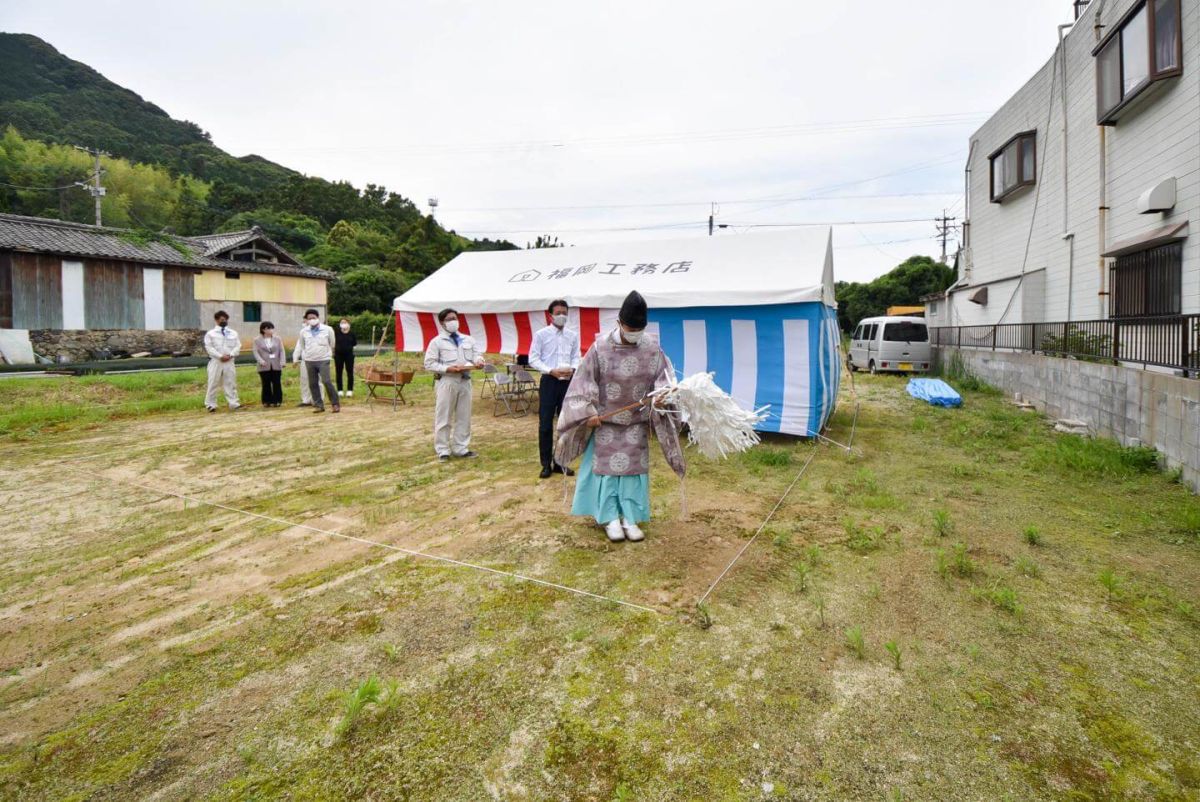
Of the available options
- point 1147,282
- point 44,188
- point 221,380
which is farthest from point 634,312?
point 44,188

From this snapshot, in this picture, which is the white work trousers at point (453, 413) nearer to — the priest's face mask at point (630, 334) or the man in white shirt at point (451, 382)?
the man in white shirt at point (451, 382)

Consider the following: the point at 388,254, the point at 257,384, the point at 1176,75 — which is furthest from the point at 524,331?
the point at 388,254

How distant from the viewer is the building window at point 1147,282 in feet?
24.3

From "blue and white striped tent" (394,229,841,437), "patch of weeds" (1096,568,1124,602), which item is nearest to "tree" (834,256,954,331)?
"blue and white striped tent" (394,229,841,437)

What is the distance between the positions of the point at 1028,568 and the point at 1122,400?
4.05 meters

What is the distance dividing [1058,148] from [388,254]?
32.5 meters

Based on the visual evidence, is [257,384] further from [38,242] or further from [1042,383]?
[1042,383]

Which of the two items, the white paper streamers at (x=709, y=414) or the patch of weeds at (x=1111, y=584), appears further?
the white paper streamers at (x=709, y=414)

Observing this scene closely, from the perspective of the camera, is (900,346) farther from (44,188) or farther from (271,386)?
(44,188)

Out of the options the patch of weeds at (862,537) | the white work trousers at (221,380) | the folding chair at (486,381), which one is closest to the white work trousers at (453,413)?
the folding chair at (486,381)

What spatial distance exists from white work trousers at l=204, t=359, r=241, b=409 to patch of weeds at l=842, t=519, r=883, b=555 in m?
9.31

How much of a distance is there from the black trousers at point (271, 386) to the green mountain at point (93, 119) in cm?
4447

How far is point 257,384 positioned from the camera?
12.2 meters

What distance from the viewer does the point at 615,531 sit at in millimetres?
3840
